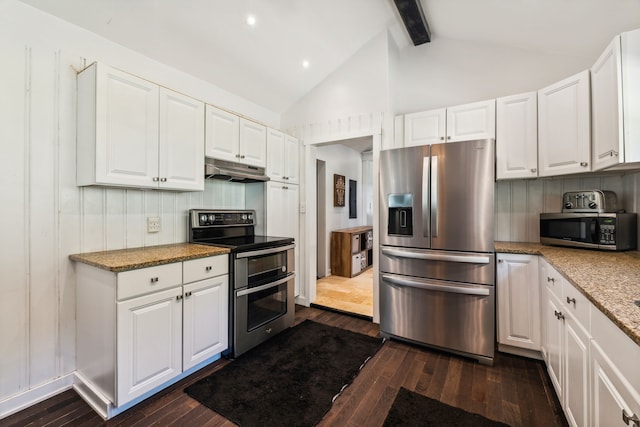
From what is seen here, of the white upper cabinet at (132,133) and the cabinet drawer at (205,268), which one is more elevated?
the white upper cabinet at (132,133)

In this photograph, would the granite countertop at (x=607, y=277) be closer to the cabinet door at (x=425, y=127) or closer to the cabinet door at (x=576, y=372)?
the cabinet door at (x=576, y=372)

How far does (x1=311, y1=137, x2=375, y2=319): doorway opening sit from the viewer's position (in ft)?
12.2

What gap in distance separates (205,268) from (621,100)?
293 centimetres

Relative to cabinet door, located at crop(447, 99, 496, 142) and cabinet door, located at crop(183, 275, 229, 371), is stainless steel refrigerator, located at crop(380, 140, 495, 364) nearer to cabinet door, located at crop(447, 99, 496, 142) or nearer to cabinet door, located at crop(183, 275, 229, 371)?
cabinet door, located at crop(447, 99, 496, 142)

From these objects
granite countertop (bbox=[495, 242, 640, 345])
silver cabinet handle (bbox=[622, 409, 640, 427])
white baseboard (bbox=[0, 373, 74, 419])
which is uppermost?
granite countertop (bbox=[495, 242, 640, 345])

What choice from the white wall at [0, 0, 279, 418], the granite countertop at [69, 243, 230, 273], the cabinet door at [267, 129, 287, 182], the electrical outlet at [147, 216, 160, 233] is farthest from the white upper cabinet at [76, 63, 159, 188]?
the cabinet door at [267, 129, 287, 182]

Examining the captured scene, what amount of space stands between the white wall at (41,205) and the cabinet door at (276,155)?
1482 mm

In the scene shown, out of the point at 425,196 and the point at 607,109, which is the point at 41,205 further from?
the point at 607,109

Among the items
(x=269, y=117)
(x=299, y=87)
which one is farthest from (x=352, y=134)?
(x=269, y=117)

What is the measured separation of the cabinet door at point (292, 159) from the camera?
11.1 ft

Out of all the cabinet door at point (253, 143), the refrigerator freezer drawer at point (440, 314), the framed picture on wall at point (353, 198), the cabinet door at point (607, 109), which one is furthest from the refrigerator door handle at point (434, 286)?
the framed picture on wall at point (353, 198)

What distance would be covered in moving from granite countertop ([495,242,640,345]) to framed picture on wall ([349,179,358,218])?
3.92 metres

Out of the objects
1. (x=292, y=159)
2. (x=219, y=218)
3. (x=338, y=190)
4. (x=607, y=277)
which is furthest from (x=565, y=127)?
(x=338, y=190)

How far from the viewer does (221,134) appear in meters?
2.59
